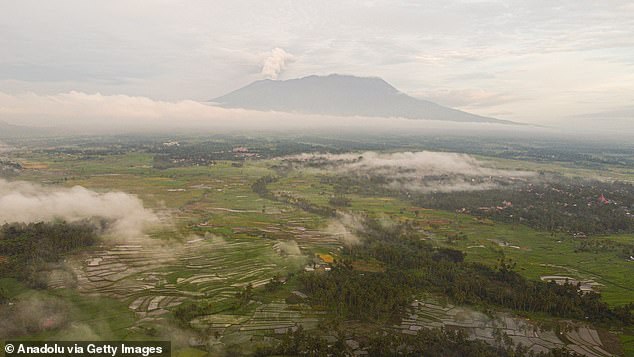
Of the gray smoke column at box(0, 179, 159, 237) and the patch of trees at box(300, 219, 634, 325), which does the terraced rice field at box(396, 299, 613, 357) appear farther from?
the gray smoke column at box(0, 179, 159, 237)

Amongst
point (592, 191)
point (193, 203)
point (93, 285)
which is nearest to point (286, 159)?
point (193, 203)

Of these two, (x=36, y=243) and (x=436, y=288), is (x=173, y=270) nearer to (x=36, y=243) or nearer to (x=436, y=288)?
(x=36, y=243)

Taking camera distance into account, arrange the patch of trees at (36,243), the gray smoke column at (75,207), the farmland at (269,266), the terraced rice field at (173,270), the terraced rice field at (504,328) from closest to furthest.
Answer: the terraced rice field at (504,328)
the farmland at (269,266)
the terraced rice field at (173,270)
the patch of trees at (36,243)
the gray smoke column at (75,207)

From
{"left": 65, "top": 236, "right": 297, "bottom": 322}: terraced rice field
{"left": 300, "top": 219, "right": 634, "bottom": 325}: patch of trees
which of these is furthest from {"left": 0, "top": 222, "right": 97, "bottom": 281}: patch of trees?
{"left": 300, "top": 219, "right": 634, "bottom": 325}: patch of trees

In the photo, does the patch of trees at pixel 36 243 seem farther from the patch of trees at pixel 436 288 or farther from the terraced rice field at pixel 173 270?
the patch of trees at pixel 436 288

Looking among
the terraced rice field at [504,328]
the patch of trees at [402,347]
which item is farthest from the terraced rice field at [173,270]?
the terraced rice field at [504,328]

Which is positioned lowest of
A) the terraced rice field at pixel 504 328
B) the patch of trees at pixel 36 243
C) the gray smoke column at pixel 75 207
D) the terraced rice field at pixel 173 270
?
the terraced rice field at pixel 504 328

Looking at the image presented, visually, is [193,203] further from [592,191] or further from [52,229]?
[592,191]
